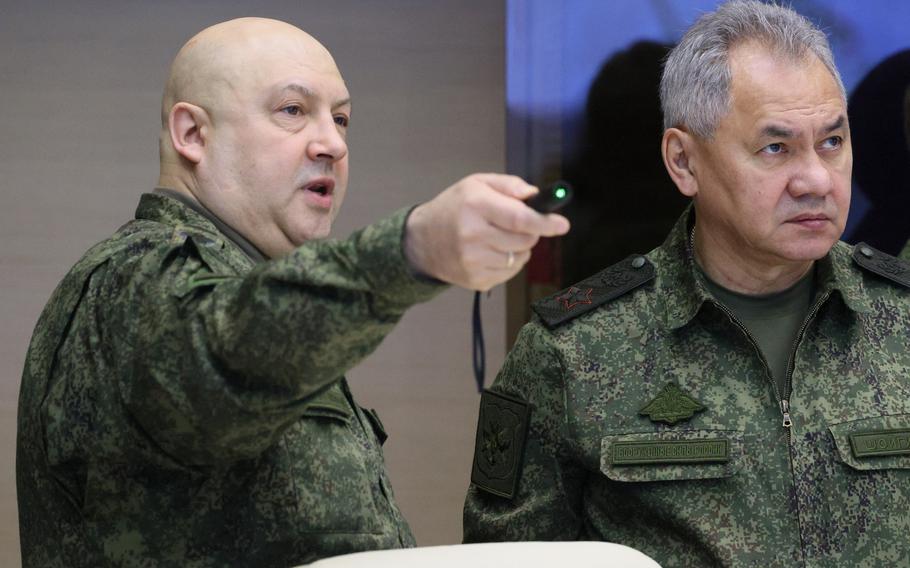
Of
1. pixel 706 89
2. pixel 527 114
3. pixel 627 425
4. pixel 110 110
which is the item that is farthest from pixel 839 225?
pixel 110 110

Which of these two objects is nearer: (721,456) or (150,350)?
(150,350)

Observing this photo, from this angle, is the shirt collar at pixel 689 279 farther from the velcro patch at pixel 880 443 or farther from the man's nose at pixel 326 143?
the man's nose at pixel 326 143

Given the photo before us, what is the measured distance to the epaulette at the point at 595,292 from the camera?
2033 mm

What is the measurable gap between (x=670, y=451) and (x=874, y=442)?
11.2 inches

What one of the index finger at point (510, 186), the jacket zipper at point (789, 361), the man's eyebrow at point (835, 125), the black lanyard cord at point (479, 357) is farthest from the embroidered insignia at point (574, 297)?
the black lanyard cord at point (479, 357)

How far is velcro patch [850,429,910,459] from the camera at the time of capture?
186cm

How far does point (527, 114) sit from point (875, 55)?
70 centimetres

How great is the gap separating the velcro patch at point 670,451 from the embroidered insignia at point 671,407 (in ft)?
0.13

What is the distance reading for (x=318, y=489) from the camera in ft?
4.74

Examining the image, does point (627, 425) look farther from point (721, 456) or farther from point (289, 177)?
point (289, 177)

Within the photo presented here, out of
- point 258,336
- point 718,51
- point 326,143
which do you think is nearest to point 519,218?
point 258,336

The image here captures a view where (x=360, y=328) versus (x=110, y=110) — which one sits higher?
(x=360, y=328)

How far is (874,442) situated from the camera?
6.13 feet

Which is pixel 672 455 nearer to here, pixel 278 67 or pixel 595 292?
pixel 595 292
